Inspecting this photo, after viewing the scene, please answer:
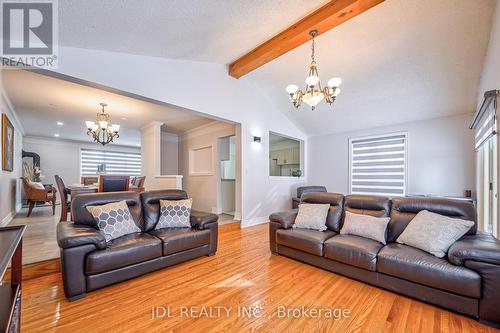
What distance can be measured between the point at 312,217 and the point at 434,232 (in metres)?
1.32

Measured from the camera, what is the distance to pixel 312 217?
9.89 feet

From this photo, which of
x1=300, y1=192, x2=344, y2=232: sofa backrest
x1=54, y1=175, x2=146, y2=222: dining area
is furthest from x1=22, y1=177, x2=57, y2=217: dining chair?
x1=300, y1=192, x2=344, y2=232: sofa backrest

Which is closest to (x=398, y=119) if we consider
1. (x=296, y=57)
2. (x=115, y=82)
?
(x=296, y=57)

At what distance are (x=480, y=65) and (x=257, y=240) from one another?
448cm

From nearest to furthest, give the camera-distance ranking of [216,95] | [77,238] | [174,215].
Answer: [77,238]
[174,215]
[216,95]

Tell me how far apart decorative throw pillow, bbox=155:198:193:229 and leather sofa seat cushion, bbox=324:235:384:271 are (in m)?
1.92

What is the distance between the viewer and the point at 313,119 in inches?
219

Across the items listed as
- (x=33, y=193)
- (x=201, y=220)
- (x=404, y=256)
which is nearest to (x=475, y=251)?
(x=404, y=256)

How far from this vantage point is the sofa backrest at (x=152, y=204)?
293cm

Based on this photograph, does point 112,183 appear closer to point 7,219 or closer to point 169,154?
point 7,219

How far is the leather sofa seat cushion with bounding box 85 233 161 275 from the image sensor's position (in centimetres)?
203

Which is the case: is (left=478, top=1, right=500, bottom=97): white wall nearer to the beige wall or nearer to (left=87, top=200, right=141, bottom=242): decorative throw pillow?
the beige wall

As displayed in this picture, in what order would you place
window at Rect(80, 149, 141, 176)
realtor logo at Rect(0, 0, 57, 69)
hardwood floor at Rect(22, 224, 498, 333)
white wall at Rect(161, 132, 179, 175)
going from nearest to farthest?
hardwood floor at Rect(22, 224, 498, 333), realtor logo at Rect(0, 0, 57, 69), white wall at Rect(161, 132, 179, 175), window at Rect(80, 149, 141, 176)

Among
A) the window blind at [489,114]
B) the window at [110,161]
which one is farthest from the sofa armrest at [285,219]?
the window at [110,161]
